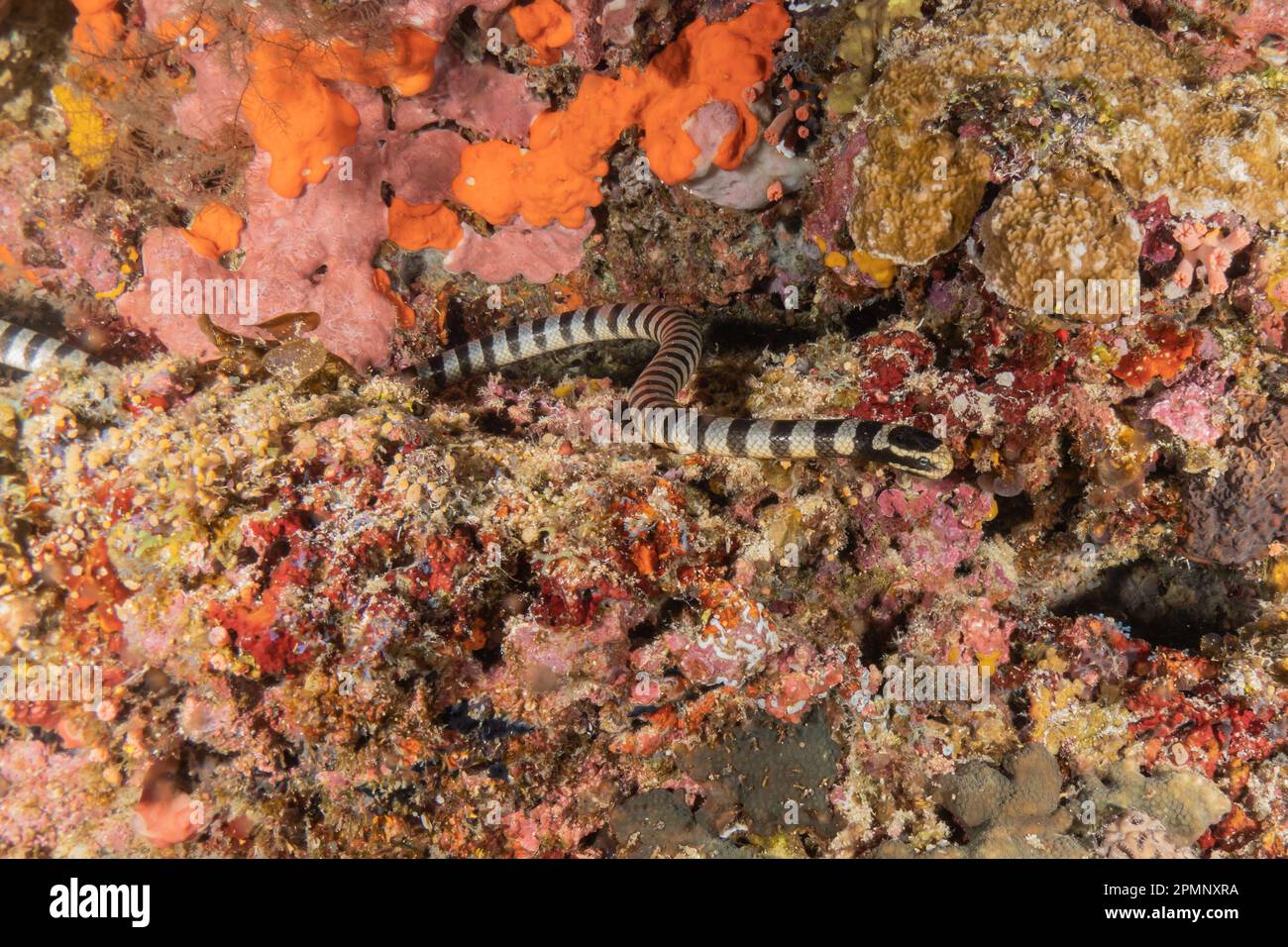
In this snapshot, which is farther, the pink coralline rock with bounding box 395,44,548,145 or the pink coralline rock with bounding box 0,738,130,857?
the pink coralline rock with bounding box 395,44,548,145

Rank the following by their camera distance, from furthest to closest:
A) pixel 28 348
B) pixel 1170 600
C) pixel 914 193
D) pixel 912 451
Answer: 1. pixel 28 348
2. pixel 1170 600
3. pixel 914 193
4. pixel 912 451

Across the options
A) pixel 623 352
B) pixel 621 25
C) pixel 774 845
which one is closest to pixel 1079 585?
pixel 774 845

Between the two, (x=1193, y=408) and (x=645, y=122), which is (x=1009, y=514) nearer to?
(x=1193, y=408)

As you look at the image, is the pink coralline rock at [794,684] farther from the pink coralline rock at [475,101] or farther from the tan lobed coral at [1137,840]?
the pink coralline rock at [475,101]
